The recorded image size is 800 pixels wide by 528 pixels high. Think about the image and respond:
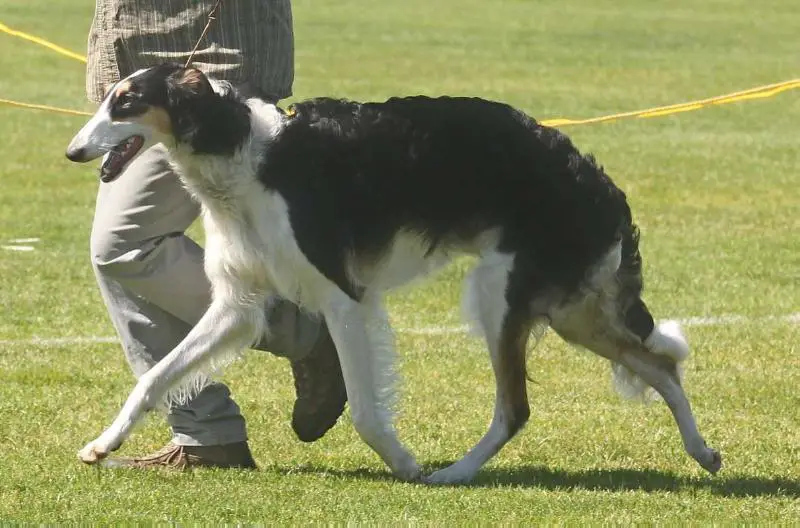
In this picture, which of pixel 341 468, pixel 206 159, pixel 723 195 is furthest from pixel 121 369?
pixel 723 195

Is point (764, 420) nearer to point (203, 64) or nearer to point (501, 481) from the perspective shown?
point (501, 481)

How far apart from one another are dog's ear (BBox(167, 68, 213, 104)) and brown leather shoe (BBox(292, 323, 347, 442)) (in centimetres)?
116

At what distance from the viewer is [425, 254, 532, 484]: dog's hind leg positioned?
234 inches

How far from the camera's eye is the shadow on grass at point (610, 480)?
19.1 feet

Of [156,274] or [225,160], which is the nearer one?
[225,160]

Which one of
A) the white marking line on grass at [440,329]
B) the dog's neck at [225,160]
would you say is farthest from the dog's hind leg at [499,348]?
the white marking line on grass at [440,329]

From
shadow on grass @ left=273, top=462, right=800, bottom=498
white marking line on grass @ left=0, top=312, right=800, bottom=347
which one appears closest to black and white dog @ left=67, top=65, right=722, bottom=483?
shadow on grass @ left=273, top=462, right=800, bottom=498

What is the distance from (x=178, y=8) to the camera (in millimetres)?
5941

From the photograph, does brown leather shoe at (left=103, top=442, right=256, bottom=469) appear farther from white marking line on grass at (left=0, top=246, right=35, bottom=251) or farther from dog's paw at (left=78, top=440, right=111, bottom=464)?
white marking line on grass at (left=0, top=246, right=35, bottom=251)

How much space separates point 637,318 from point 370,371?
107 cm

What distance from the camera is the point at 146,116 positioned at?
→ 5465 millimetres

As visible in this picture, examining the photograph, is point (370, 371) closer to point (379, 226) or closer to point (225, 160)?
point (379, 226)

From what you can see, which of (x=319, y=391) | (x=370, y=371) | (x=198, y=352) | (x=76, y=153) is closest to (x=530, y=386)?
(x=319, y=391)

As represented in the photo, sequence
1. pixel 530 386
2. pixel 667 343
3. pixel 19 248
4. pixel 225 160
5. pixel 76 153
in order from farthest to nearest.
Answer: pixel 19 248 < pixel 530 386 < pixel 667 343 < pixel 225 160 < pixel 76 153
